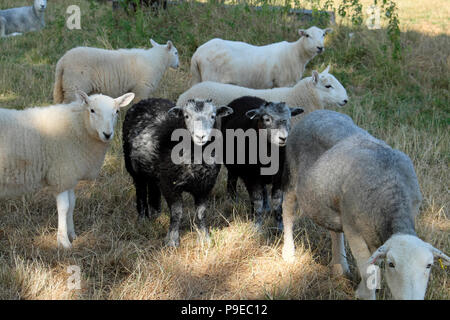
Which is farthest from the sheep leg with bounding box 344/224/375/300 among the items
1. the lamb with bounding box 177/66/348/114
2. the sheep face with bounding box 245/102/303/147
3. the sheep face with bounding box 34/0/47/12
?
the sheep face with bounding box 34/0/47/12

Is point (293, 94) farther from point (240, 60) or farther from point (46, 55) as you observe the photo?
point (46, 55)

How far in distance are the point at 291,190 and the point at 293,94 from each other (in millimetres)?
2214

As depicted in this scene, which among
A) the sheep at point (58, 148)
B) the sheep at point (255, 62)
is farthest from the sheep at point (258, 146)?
the sheep at point (255, 62)

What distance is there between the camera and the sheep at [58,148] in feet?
13.3

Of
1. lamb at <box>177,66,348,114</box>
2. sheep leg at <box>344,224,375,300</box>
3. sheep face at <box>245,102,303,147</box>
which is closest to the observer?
sheep leg at <box>344,224,375,300</box>

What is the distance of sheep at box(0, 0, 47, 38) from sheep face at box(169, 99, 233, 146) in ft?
30.0

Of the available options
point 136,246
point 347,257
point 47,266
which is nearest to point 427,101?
point 347,257

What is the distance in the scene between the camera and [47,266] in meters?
3.77

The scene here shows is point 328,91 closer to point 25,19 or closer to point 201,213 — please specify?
point 201,213

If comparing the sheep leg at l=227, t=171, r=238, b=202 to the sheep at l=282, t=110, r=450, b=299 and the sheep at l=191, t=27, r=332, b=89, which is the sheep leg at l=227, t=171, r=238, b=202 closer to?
the sheep at l=282, t=110, r=450, b=299

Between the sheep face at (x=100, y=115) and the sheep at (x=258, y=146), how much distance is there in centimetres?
111

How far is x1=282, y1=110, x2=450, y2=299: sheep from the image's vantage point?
261 centimetres

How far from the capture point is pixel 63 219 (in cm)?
417

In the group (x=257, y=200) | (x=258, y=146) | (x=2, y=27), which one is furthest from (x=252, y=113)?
(x=2, y=27)
